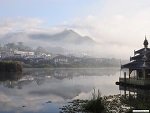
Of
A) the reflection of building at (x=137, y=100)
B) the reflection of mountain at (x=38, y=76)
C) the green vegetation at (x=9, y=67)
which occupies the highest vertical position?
the green vegetation at (x=9, y=67)

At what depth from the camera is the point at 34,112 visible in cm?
2252

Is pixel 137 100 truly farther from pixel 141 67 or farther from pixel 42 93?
pixel 141 67

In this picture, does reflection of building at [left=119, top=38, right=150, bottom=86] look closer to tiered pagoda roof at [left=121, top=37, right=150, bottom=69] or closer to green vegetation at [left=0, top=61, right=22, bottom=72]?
tiered pagoda roof at [left=121, top=37, right=150, bottom=69]

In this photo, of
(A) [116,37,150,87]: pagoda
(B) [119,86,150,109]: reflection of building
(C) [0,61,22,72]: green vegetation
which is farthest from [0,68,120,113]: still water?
(C) [0,61,22,72]: green vegetation

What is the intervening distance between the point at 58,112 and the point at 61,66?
160m

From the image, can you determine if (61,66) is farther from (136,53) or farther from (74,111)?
(74,111)

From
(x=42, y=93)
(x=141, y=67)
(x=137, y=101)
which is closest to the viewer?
Answer: (x=137, y=101)

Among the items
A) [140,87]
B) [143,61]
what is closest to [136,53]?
[143,61]

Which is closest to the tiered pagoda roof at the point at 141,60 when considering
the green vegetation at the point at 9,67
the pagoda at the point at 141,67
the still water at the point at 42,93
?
the pagoda at the point at 141,67

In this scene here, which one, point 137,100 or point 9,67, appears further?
point 9,67

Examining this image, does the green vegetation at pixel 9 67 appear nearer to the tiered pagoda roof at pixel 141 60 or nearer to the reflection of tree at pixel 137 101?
the tiered pagoda roof at pixel 141 60

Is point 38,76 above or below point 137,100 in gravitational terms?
below

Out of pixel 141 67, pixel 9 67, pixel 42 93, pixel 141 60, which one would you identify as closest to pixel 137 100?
pixel 42 93

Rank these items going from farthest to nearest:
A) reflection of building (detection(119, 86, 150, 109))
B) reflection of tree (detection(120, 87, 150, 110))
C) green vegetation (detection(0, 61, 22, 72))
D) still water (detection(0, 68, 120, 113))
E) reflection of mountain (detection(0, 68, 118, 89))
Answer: green vegetation (detection(0, 61, 22, 72))
reflection of mountain (detection(0, 68, 118, 89))
still water (detection(0, 68, 120, 113))
reflection of building (detection(119, 86, 150, 109))
reflection of tree (detection(120, 87, 150, 110))
